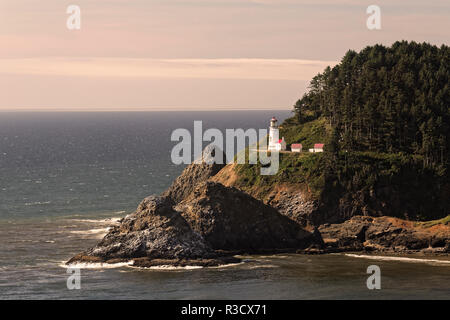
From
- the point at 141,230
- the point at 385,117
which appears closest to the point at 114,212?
the point at 141,230

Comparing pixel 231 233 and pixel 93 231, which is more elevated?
pixel 231 233

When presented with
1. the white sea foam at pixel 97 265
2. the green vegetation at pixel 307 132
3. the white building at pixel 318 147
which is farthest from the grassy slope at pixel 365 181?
the white sea foam at pixel 97 265

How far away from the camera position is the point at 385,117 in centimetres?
13200

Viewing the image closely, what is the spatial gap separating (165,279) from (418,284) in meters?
27.7

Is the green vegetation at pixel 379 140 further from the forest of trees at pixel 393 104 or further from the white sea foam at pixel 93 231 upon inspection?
the white sea foam at pixel 93 231

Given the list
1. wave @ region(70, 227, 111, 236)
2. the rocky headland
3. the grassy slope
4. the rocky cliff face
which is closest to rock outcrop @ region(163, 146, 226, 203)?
the grassy slope

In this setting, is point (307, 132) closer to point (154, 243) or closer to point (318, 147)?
point (318, 147)

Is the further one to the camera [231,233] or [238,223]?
[238,223]

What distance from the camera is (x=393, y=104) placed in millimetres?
133250

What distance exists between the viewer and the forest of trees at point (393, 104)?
129 m

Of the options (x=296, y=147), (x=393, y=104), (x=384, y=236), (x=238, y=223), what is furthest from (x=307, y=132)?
(x=238, y=223)

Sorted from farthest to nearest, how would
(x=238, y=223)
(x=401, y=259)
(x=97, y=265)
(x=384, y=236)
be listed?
(x=384, y=236) < (x=238, y=223) < (x=401, y=259) < (x=97, y=265)

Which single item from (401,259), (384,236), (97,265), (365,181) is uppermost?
(365,181)
